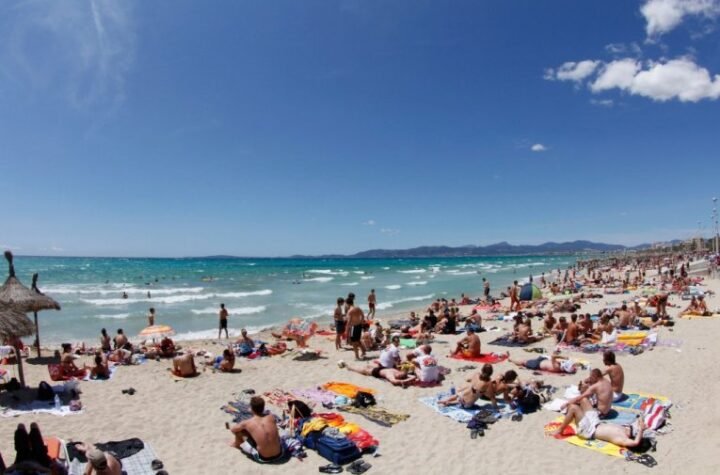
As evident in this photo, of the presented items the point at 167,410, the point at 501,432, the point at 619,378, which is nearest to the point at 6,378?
the point at 167,410

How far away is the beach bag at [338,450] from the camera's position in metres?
5.79

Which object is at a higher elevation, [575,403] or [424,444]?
[575,403]

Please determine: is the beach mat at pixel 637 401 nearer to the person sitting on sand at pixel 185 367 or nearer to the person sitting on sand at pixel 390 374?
the person sitting on sand at pixel 390 374

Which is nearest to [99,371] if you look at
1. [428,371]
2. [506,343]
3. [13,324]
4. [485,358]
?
[13,324]

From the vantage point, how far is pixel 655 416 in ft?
21.5

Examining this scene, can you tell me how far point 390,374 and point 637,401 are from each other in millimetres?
4150

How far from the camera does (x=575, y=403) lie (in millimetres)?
6512

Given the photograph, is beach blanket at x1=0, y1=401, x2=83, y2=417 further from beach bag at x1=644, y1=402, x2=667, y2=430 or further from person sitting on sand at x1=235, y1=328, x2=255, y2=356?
beach bag at x1=644, y1=402, x2=667, y2=430

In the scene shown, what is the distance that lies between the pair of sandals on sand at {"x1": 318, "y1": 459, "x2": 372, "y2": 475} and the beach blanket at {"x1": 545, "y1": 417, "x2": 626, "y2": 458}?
260 cm

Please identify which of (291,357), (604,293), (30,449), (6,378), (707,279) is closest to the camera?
(30,449)

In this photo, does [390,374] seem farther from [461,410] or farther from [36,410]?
[36,410]

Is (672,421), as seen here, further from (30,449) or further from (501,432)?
(30,449)

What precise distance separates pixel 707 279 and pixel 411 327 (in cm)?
2332

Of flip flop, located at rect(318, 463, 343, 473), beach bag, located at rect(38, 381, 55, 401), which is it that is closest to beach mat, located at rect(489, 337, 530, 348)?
flip flop, located at rect(318, 463, 343, 473)
